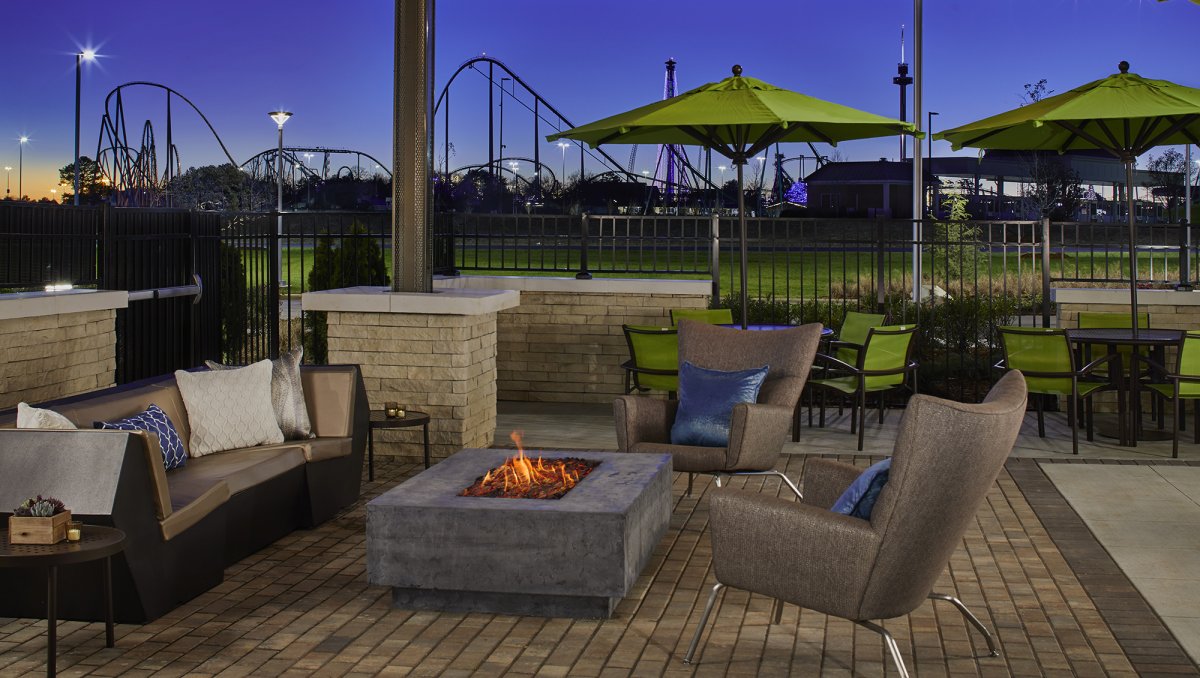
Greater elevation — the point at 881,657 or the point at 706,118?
the point at 706,118

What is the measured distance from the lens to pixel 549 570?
4.57 m

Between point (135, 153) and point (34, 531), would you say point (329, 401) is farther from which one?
point (135, 153)

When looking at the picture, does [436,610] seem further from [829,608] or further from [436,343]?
[436,343]

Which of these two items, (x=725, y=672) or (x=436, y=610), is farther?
(x=436, y=610)

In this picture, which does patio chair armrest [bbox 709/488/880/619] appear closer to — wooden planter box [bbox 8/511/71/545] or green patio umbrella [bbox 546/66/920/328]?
wooden planter box [bbox 8/511/71/545]

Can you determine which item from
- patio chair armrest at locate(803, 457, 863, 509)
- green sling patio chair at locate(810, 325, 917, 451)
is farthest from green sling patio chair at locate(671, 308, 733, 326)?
patio chair armrest at locate(803, 457, 863, 509)

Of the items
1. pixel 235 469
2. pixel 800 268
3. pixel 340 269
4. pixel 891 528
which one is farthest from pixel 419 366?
pixel 800 268

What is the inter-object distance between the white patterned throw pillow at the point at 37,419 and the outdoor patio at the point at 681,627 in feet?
2.38

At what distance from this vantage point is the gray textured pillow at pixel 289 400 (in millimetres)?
6195

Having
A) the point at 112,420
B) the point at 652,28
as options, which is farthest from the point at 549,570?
the point at 652,28

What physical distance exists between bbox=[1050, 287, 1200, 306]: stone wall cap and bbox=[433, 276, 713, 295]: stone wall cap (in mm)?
2966

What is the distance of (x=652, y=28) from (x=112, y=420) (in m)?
28.7

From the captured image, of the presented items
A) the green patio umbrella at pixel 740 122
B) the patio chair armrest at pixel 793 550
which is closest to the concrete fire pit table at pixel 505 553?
the patio chair armrest at pixel 793 550

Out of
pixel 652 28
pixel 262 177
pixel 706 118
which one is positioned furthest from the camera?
pixel 262 177
